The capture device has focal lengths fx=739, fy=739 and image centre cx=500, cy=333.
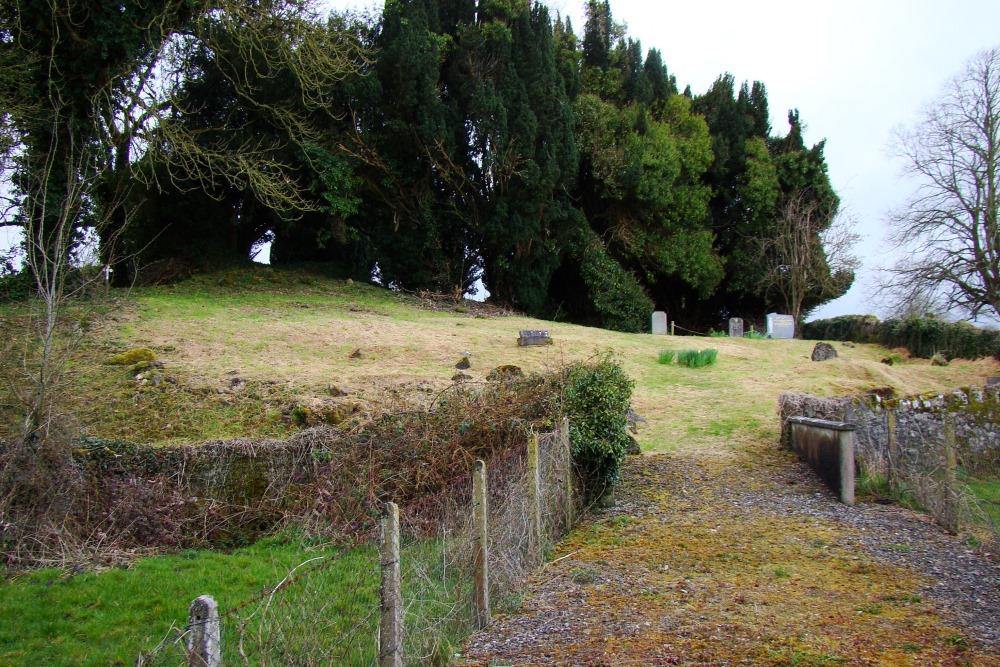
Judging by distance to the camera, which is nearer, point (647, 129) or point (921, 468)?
point (921, 468)

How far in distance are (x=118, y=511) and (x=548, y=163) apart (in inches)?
709

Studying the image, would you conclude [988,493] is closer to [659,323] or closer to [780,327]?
[659,323]

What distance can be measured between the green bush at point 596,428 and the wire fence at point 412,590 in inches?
13.1

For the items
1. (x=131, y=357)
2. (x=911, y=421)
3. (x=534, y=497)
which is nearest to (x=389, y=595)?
(x=534, y=497)

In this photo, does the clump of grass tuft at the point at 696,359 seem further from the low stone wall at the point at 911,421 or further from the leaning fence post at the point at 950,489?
the leaning fence post at the point at 950,489

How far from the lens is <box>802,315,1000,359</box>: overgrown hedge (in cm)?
2070

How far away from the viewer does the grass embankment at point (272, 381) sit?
6.29 meters

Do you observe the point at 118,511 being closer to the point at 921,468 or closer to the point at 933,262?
the point at 921,468

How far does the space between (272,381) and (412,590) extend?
7.29m

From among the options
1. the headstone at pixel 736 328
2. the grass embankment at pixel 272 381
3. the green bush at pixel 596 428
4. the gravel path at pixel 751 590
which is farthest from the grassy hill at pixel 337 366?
the headstone at pixel 736 328

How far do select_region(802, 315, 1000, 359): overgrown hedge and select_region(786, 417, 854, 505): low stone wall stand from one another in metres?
13.0

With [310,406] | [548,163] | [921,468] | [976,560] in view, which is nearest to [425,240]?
[548,163]

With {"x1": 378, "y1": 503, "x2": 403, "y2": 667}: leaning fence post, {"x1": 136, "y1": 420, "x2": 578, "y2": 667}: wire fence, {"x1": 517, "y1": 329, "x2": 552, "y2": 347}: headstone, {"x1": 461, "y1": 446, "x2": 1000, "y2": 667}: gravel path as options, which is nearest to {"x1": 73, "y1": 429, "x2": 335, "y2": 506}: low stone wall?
{"x1": 136, "y1": 420, "x2": 578, "y2": 667}: wire fence

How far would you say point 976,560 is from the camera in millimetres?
6676
